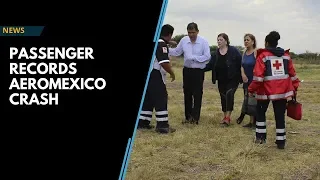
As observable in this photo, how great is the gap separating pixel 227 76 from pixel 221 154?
2.38 meters

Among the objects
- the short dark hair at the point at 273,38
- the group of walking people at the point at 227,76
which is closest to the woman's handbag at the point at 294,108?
the group of walking people at the point at 227,76

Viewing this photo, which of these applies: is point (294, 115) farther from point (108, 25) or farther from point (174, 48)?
point (108, 25)

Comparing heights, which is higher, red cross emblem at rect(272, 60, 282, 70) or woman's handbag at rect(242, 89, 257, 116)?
red cross emblem at rect(272, 60, 282, 70)

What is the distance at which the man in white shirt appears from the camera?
7.94 metres

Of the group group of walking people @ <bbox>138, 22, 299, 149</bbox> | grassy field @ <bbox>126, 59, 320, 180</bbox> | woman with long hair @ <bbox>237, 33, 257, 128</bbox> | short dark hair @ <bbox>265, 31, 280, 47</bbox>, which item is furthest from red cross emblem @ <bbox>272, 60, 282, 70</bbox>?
woman with long hair @ <bbox>237, 33, 257, 128</bbox>

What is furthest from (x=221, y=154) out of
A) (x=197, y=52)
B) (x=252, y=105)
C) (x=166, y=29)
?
(x=197, y=52)

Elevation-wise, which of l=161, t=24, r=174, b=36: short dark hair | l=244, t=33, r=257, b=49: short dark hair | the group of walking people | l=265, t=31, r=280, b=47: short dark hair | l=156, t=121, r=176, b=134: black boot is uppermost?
l=161, t=24, r=174, b=36: short dark hair

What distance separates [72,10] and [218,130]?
5576 mm

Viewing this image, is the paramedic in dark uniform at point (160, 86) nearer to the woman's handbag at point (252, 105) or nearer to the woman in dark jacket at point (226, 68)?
the woman in dark jacket at point (226, 68)

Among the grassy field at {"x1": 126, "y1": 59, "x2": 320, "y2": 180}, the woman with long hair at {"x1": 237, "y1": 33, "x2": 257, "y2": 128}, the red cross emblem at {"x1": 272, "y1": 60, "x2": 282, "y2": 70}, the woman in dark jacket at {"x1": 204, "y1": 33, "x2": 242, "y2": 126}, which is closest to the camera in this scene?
the grassy field at {"x1": 126, "y1": 59, "x2": 320, "y2": 180}

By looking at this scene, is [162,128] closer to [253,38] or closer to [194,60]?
[194,60]

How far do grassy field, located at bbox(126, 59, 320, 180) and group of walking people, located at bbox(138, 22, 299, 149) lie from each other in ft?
1.01

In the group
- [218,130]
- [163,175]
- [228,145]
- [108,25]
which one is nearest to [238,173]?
[163,175]

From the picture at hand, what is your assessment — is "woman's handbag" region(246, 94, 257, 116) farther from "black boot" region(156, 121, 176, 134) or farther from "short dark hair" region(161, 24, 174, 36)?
"short dark hair" region(161, 24, 174, 36)
